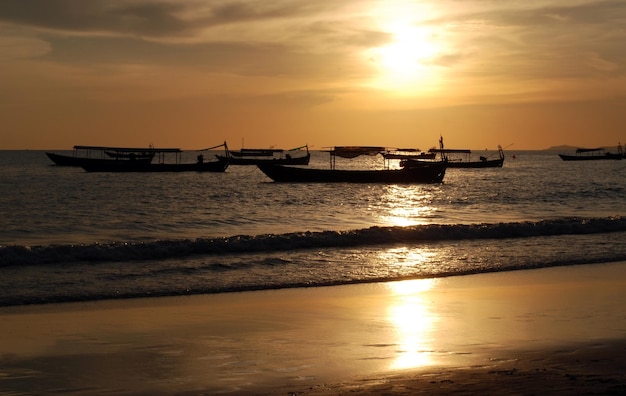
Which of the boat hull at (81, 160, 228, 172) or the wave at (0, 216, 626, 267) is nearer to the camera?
the wave at (0, 216, 626, 267)

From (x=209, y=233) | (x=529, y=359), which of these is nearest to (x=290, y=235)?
(x=209, y=233)

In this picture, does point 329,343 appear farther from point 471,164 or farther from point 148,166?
point 471,164

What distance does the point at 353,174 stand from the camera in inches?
3236

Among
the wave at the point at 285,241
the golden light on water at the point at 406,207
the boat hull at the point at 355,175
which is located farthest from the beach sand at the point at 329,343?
the boat hull at the point at 355,175

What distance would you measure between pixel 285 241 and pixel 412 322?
14.0 metres

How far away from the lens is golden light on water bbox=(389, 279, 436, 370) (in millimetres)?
10750

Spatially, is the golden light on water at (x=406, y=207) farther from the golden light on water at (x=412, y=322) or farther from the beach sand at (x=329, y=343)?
the beach sand at (x=329, y=343)

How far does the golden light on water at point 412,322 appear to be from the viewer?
10.8 meters

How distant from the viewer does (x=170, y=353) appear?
36.7 feet

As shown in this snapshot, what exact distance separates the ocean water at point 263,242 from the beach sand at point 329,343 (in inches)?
88.0

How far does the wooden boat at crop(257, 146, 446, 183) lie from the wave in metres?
46.1

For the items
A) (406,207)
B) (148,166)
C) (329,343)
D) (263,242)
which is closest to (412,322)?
(329,343)

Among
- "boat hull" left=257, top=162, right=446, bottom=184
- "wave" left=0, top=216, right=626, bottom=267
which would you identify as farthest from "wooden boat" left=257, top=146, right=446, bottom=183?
"wave" left=0, top=216, right=626, bottom=267

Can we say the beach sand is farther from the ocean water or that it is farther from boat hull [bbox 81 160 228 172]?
boat hull [bbox 81 160 228 172]
